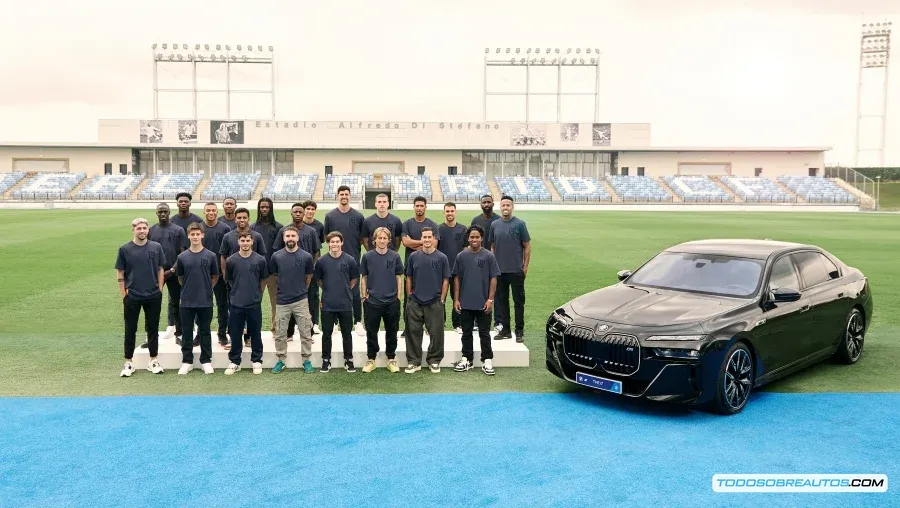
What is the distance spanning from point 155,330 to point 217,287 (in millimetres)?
1204

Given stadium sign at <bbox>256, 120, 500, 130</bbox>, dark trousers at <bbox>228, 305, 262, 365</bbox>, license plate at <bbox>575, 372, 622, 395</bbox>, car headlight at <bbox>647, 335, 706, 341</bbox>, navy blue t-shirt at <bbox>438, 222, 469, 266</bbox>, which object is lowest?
license plate at <bbox>575, 372, 622, 395</bbox>

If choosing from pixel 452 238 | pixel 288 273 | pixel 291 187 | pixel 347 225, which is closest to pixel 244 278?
pixel 288 273

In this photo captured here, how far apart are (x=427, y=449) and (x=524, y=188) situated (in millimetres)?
61541

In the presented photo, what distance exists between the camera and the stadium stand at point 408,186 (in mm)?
61844

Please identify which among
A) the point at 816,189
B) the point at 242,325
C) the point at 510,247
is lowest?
the point at 242,325

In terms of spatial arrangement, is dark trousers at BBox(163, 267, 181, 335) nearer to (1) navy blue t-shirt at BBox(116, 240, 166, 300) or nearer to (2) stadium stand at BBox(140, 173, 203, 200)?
(1) navy blue t-shirt at BBox(116, 240, 166, 300)

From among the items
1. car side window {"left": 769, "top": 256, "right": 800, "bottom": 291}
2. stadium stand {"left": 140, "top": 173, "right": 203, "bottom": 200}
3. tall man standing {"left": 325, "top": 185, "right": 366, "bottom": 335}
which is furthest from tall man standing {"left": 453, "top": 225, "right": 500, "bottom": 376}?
stadium stand {"left": 140, "top": 173, "right": 203, "bottom": 200}

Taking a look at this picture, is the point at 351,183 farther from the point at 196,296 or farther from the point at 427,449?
the point at 427,449

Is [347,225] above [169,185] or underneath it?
underneath

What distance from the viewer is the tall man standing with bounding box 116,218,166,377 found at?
7.98 m

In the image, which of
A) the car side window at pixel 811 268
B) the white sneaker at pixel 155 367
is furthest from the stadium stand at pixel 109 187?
the car side window at pixel 811 268

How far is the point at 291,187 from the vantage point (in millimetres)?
63969

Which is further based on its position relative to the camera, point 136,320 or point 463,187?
point 463,187

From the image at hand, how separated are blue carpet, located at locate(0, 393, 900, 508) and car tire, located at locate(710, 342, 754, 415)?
13 cm
